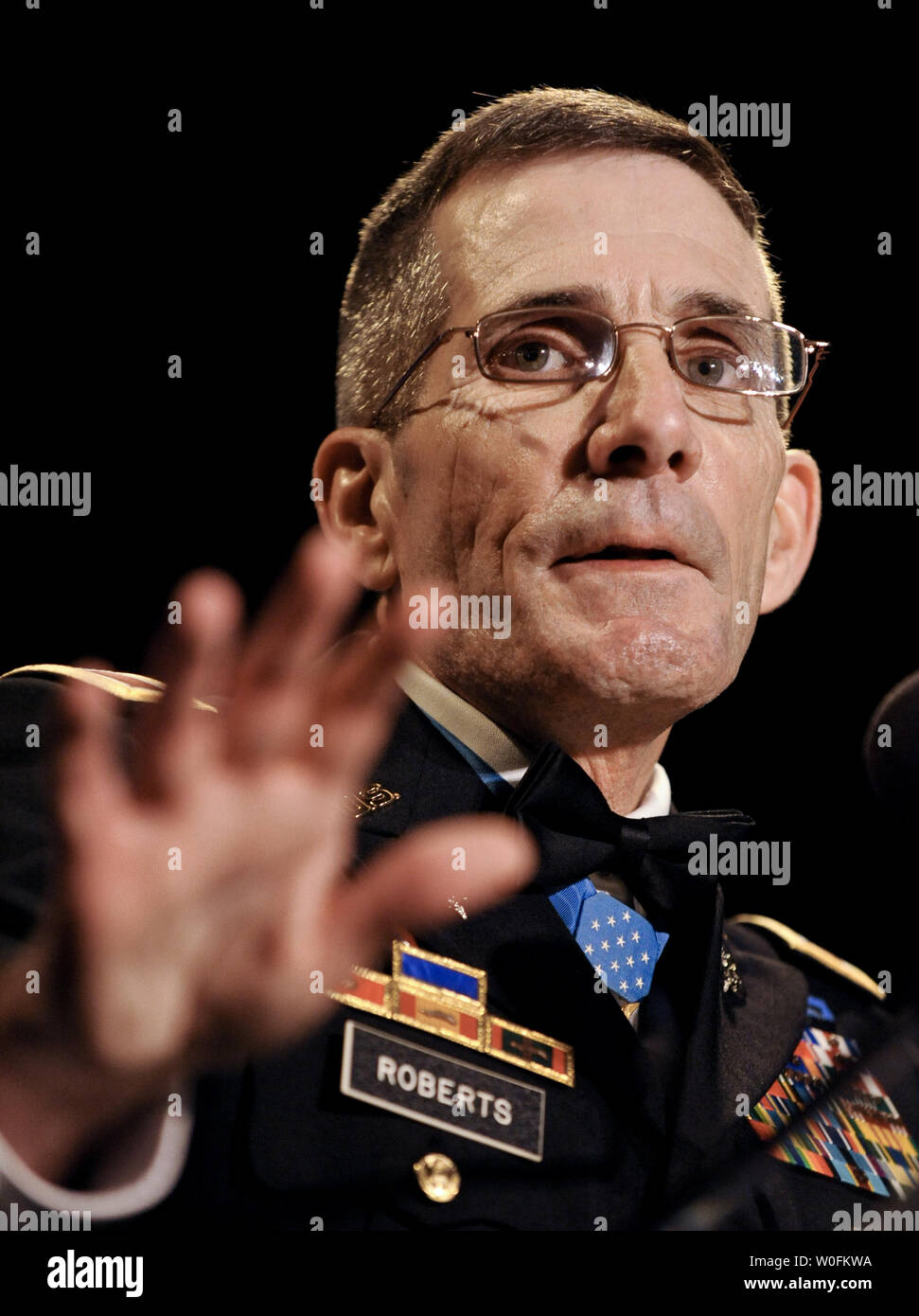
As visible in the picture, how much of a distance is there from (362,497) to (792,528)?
2.37 ft

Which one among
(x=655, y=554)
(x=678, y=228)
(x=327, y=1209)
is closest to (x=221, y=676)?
(x=327, y=1209)

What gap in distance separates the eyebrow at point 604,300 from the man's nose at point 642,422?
83mm

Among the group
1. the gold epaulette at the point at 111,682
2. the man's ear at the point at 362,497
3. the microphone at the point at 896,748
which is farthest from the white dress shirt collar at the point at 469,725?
the microphone at the point at 896,748

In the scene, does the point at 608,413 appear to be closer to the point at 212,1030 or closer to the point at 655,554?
the point at 655,554

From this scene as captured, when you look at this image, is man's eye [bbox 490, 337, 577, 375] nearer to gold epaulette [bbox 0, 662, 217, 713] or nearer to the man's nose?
the man's nose

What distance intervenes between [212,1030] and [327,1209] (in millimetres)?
567

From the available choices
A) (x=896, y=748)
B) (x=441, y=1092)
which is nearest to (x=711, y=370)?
(x=896, y=748)

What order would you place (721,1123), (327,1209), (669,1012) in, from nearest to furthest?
(327,1209) < (721,1123) < (669,1012)

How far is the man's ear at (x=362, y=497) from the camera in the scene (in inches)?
76.5

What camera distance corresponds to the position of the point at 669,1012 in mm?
1669

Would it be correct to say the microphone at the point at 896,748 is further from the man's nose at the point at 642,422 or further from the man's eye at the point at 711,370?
the man's eye at the point at 711,370

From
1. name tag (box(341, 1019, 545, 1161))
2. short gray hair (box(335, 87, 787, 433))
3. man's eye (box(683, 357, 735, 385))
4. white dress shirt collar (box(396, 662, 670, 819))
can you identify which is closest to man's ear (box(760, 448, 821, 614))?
short gray hair (box(335, 87, 787, 433))

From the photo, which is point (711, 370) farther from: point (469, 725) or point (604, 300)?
point (469, 725)

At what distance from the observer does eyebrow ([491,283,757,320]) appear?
5.80 ft
